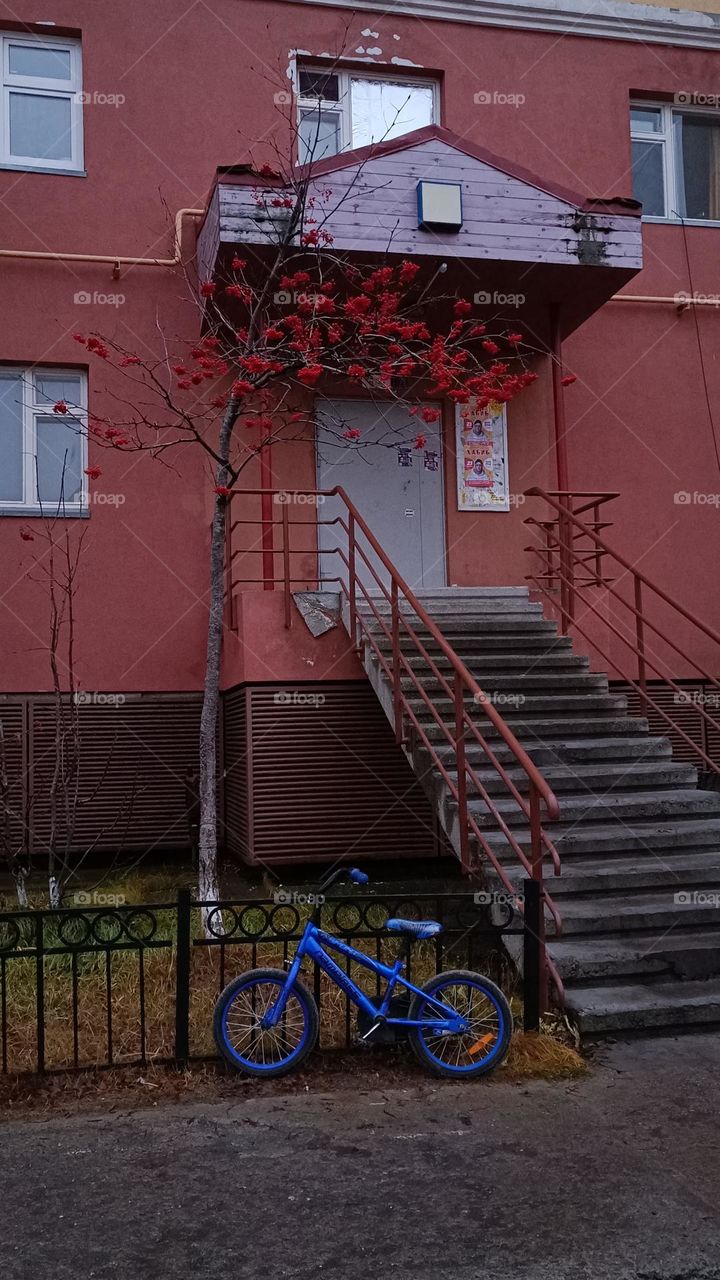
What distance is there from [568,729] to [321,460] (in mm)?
3897

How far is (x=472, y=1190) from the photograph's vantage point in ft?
13.3

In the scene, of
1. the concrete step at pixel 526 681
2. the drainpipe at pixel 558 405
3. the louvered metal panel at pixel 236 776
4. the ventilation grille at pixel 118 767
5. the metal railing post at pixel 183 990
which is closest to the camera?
the metal railing post at pixel 183 990

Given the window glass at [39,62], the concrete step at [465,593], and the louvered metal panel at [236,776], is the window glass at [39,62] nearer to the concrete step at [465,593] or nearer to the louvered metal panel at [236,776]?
the concrete step at [465,593]

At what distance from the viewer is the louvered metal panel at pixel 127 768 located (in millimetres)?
9633

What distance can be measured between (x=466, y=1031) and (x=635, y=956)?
1271 millimetres

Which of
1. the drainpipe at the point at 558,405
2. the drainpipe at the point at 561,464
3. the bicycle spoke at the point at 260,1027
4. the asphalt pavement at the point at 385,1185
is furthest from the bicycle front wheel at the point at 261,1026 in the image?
the drainpipe at the point at 558,405

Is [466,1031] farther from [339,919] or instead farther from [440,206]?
[440,206]

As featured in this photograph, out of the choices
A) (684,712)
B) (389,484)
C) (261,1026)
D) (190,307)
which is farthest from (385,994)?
(190,307)

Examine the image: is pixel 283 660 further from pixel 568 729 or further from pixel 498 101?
pixel 498 101

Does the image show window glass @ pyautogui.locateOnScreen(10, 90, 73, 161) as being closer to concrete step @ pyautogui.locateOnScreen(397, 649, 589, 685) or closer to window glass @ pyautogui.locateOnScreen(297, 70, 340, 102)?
window glass @ pyautogui.locateOnScreen(297, 70, 340, 102)

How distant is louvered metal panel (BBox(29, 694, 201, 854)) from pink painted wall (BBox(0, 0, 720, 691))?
29 cm

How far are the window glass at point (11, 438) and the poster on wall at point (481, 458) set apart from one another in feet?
13.7

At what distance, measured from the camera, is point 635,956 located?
6000 millimetres

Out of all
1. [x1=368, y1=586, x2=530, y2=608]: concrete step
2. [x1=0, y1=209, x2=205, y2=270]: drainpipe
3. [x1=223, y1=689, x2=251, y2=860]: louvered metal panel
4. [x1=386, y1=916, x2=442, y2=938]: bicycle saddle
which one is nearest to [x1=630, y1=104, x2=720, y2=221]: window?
[x1=368, y1=586, x2=530, y2=608]: concrete step
